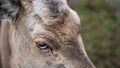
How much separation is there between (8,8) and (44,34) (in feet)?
2.24

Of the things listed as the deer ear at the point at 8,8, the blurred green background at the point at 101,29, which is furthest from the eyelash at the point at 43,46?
the blurred green background at the point at 101,29

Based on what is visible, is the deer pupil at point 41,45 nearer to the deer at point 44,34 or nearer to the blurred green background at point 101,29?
the deer at point 44,34

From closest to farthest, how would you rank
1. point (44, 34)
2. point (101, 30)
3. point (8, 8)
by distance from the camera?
point (44, 34) → point (8, 8) → point (101, 30)

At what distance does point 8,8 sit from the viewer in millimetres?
6730

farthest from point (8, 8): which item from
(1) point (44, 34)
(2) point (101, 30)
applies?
(2) point (101, 30)

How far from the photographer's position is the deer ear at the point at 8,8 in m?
6.73

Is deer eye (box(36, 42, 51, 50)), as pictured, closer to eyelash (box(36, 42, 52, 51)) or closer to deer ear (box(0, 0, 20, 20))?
eyelash (box(36, 42, 52, 51))

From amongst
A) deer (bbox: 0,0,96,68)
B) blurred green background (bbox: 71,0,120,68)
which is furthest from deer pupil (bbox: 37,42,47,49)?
blurred green background (bbox: 71,0,120,68)

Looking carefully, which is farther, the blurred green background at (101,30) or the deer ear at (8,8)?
the blurred green background at (101,30)

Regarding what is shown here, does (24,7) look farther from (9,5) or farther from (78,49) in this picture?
(78,49)

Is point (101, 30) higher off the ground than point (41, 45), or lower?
lower

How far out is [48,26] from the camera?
256 inches

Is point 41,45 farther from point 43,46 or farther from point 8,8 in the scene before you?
point 8,8

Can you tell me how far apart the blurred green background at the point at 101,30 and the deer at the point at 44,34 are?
5256 millimetres
